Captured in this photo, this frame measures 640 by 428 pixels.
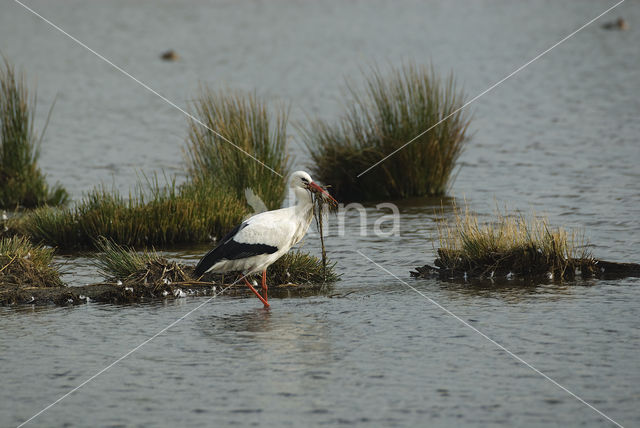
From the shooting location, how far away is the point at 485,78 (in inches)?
1473

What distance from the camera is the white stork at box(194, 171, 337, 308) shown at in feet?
34.2

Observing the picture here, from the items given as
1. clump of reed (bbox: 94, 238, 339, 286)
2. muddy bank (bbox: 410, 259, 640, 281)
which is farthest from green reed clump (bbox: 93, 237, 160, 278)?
muddy bank (bbox: 410, 259, 640, 281)

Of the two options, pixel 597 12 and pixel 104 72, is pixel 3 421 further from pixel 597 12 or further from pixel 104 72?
pixel 597 12

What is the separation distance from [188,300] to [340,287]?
1.86 m

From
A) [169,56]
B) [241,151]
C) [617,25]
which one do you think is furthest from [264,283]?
[617,25]

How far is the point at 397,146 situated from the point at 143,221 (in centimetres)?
516

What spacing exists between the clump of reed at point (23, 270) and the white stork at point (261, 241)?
77.0 inches

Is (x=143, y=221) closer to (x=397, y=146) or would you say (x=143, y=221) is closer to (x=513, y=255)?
(x=397, y=146)

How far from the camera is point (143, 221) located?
45.7ft

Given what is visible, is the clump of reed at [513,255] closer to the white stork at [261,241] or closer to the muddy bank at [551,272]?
the muddy bank at [551,272]

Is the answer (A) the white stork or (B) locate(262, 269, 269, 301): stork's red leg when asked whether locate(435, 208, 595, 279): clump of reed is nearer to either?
(A) the white stork

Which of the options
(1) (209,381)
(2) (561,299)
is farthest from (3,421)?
(2) (561,299)

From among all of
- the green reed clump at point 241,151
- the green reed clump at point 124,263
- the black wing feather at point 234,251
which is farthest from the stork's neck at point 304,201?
the green reed clump at point 241,151

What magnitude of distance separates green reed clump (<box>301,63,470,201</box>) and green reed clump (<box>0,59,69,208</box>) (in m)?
5.22
